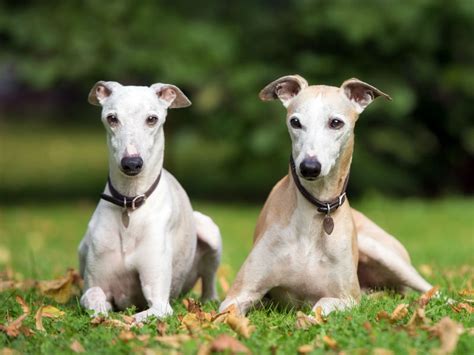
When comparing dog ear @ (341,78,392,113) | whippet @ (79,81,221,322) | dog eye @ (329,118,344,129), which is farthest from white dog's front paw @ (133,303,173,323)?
dog ear @ (341,78,392,113)

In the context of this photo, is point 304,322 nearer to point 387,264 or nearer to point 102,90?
point 387,264

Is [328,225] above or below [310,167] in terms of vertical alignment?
below

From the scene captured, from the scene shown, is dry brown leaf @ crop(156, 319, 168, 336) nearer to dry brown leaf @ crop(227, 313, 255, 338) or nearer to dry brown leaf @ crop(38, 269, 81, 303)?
dry brown leaf @ crop(227, 313, 255, 338)

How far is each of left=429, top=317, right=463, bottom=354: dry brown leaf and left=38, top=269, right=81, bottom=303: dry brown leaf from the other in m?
2.88

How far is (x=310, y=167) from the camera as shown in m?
5.22

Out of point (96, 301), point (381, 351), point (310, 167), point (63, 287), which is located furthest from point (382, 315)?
point (63, 287)

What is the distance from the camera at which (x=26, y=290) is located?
6609mm

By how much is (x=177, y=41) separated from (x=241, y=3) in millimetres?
1954

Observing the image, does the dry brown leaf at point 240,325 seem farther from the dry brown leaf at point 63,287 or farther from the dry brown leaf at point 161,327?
the dry brown leaf at point 63,287

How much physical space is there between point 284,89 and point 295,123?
0.58 meters

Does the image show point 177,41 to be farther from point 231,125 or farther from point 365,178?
point 365,178

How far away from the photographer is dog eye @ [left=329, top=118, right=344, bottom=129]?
545 cm

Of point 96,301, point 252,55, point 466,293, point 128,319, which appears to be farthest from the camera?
point 252,55

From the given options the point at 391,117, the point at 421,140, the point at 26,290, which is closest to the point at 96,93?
the point at 26,290
